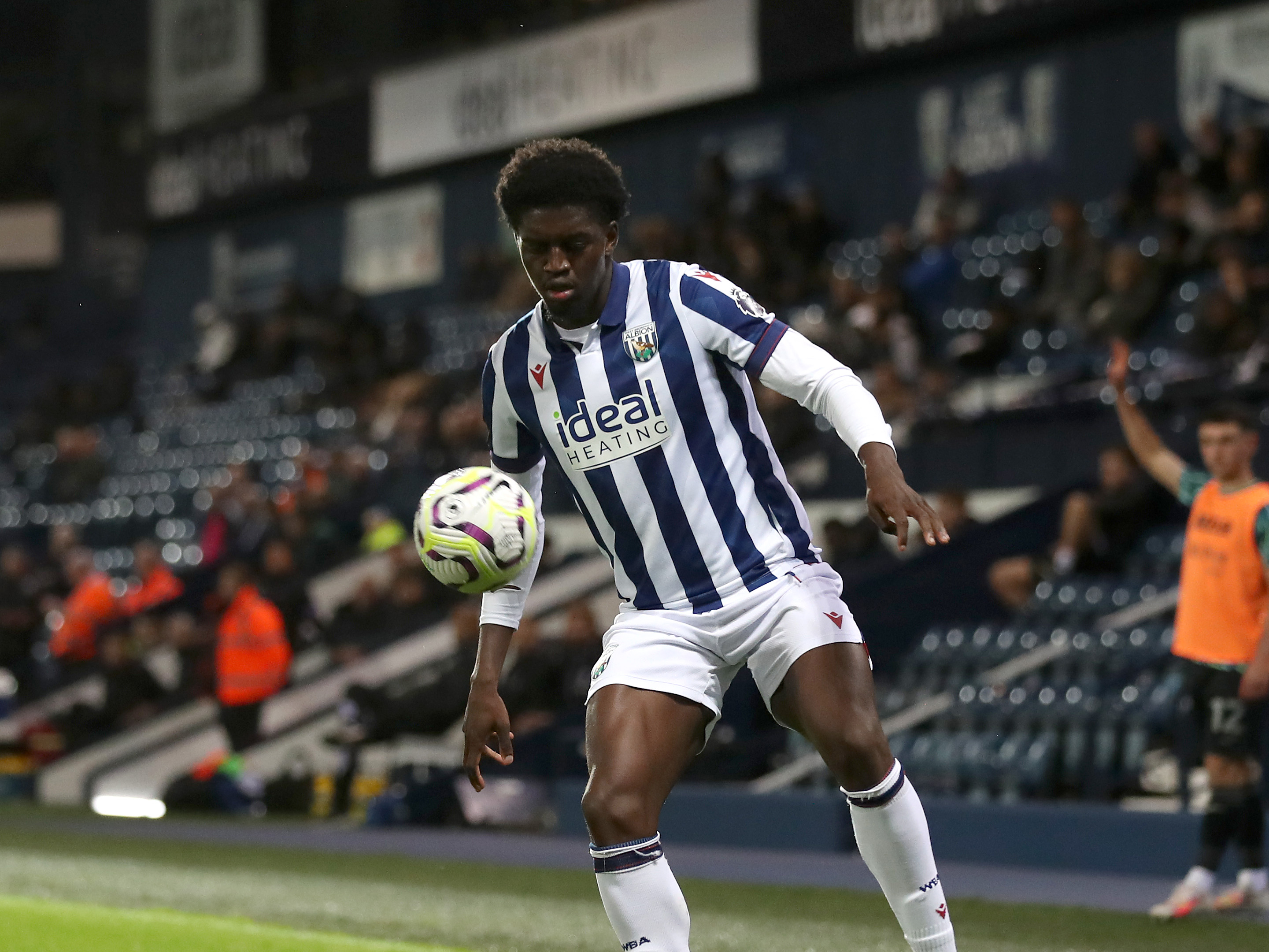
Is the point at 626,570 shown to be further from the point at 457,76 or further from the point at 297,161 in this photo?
the point at 297,161

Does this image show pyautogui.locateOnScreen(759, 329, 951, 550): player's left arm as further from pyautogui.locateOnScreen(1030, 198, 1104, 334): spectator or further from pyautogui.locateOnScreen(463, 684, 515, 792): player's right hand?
pyautogui.locateOnScreen(1030, 198, 1104, 334): spectator

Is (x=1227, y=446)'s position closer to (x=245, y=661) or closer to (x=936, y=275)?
(x=936, y=275)

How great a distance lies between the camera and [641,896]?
13.5ft

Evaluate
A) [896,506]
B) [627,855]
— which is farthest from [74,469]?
[896,506]

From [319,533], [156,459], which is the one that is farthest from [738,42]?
[156,459]

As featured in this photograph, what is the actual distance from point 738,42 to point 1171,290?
23.5 ft

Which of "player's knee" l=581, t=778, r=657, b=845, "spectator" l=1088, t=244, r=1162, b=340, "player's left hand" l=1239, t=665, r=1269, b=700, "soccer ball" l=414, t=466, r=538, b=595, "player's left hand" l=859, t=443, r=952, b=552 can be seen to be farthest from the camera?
"spectator" l=1088, t=244, r=1162, b=340

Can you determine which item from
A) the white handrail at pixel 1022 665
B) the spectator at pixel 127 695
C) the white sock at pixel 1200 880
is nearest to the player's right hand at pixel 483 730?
the white sock at pixel 1200 880

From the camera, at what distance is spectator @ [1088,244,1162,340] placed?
1320 centimetres

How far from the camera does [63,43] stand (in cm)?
3578

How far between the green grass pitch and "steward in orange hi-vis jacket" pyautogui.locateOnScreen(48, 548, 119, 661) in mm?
Answer: 7886

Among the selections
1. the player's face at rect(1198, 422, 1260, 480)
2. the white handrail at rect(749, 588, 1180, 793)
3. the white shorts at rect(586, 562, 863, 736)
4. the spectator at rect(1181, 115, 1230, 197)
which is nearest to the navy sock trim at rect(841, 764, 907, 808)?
the white shorts at rect(586, 562, 863, 736)

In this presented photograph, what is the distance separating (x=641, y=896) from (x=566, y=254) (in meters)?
1.48

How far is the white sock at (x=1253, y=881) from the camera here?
741 centimetres
